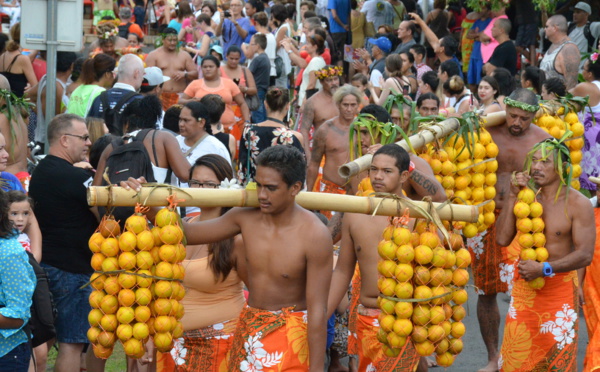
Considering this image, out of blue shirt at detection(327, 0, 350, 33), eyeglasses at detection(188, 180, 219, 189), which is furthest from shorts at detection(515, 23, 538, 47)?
eyeglasses at detection(188, 180, 219, 189)

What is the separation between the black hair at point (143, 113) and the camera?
315 inches

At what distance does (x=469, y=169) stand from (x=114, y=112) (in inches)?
149

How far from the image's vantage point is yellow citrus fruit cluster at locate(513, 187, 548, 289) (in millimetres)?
6816

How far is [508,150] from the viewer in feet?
26.8

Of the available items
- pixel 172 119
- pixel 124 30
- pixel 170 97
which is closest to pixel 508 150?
pixel 172 119

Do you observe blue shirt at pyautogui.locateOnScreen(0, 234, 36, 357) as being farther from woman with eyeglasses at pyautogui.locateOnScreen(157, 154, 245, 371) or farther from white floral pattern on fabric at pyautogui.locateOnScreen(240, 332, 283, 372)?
white floral pattern on fabric at pyautogui.locateOnScreen(240, 332, 283, 372)

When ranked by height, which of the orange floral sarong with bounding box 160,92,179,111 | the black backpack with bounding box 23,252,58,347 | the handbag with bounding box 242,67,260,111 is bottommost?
the handbag with bounding box 242,67,260,111

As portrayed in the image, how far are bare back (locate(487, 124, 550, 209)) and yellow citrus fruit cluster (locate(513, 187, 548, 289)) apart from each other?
1.26m

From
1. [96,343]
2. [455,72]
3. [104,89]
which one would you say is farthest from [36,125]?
[96,343]

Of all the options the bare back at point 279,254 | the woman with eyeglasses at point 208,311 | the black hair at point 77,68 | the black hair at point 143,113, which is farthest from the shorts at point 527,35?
the bare back at point 279,254

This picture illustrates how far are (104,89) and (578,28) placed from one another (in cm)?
773

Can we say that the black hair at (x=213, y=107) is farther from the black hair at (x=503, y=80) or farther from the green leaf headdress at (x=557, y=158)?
the green leaf headdress at (x=557, y=158)

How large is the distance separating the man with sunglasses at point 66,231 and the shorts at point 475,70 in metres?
9.40

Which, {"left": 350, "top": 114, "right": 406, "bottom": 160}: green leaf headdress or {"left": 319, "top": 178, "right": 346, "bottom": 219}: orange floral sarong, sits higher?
{"left": 350, "top": 114, "right": 406, "bottom": 160}: green leaf headdress
